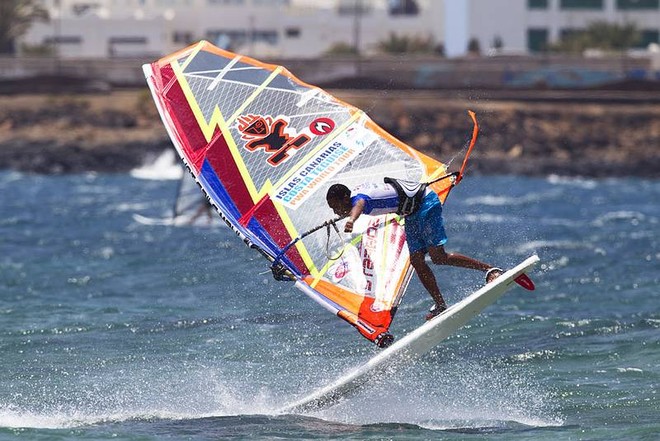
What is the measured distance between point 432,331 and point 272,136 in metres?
2.56

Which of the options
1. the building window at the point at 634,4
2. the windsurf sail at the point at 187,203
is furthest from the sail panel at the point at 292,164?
the building window at the point at 634,4

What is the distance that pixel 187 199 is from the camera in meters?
29.3

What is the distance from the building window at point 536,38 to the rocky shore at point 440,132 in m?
20.3

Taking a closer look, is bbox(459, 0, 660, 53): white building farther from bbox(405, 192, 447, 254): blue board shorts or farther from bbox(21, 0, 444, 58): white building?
bbox(405, 192, 447, 254): blue board shorts

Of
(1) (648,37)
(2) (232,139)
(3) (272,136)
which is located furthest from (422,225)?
(1) (648,37)

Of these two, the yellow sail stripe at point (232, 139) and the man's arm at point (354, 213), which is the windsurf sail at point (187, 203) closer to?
the yellow sail stripe at point (232, 139)

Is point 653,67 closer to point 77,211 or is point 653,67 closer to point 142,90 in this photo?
point 142,90

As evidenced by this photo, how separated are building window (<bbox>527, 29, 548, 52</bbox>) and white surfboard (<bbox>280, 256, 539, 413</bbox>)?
7249cm

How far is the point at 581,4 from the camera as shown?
8162 cm

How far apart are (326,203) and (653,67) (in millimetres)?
57077

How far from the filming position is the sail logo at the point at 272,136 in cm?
1220

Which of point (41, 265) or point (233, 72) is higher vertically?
point (233, 72)

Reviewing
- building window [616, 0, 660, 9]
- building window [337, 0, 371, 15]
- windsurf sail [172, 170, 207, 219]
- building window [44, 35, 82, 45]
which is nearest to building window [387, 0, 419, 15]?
building window [337, 0, 371, 15]

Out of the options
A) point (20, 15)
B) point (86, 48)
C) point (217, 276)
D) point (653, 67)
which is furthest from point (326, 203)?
point (86, 48)
